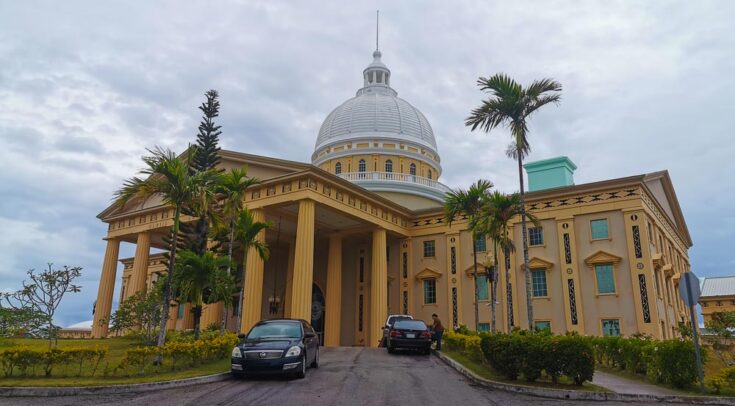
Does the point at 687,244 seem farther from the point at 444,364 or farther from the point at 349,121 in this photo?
the point at 444,364

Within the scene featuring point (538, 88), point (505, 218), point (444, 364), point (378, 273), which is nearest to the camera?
point (444, 364)

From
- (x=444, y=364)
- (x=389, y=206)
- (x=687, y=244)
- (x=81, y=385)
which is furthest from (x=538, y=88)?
(x=687, y=244)

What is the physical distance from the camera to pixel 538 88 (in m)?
20.0

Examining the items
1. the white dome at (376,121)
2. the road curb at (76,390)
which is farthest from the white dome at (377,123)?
the road curb at (76,390)

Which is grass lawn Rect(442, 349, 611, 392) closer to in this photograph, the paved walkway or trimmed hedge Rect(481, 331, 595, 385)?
trimmed hedge Rect(481, 331, 595, 385)

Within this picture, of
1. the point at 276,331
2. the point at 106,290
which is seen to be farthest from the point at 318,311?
the point at 276,331

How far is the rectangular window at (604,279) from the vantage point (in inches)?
1088

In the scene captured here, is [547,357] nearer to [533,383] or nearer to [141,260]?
[533,383]

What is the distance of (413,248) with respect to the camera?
35.5m

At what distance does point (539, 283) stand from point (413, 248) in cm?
897

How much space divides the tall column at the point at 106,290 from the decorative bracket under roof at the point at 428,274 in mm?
20888

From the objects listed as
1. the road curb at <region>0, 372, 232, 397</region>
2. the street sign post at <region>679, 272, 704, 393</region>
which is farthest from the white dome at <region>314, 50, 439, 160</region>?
the road curb at <region>0, 372, 232, 397</region>

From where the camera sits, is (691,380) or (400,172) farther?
(400,172)

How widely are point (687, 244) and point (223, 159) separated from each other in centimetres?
4019
